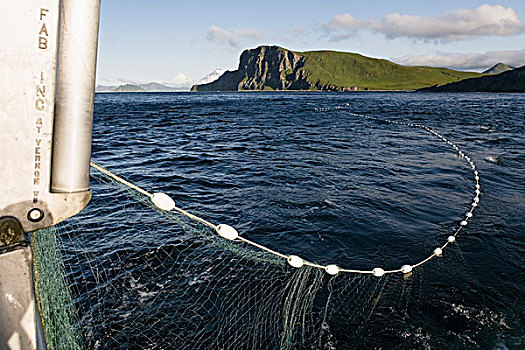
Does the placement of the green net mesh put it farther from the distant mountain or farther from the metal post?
the distant mountain

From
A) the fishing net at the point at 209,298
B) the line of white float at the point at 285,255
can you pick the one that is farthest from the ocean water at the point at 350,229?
the line of white float at the point at 285,255

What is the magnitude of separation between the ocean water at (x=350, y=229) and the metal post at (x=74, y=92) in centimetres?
477

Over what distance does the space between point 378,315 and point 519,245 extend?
5.00 meters

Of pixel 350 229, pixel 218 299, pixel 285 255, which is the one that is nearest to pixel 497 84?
pixel 350 229

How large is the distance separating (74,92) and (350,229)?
29.5ft

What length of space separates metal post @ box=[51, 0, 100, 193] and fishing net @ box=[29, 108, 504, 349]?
2568mm

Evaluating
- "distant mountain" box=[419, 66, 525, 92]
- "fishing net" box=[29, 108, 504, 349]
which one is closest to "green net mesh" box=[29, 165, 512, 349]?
"fishing net" box=[29, 108, 504, 349]

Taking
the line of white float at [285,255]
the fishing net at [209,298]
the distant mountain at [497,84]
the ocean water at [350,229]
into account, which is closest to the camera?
the line of white float at [285,255]

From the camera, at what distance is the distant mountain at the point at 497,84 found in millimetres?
122125

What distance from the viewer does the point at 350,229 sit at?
1004 centimetres

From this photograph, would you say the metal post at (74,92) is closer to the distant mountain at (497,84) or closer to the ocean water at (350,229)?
the ocean water at (350,229)

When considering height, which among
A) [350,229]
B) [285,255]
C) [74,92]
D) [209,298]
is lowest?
[209,298]

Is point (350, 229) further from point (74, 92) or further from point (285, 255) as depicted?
point (74, 92)

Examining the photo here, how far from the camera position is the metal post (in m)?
2.02
